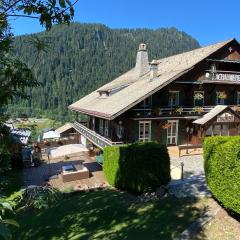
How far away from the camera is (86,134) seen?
111 ft

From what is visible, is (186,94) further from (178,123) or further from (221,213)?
(221,213)

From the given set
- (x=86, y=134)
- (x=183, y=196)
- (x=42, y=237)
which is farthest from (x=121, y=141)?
(x=42, y=237)

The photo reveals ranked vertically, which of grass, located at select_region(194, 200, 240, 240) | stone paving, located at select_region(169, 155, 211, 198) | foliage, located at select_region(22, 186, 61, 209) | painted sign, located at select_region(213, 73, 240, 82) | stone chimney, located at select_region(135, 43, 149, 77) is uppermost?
stone chimney, located at select_region(135, 43, 149, 77)

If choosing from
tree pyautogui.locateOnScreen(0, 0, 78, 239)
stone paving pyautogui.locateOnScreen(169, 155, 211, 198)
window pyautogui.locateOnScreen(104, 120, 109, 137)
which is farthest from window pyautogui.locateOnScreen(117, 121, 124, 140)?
tree pyautogui.locateOnScreen(0, 0, 78, 239)

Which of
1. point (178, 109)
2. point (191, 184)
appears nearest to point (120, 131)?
point (178, 109)

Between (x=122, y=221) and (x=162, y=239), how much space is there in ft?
8.42

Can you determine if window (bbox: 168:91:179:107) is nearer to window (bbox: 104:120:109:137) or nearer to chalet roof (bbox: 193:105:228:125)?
chalet roof (bbox: 193:105:228:125)

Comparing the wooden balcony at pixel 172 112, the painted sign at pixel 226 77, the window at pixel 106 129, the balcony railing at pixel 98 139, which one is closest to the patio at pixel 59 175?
the balcony railing at pixel 98 139

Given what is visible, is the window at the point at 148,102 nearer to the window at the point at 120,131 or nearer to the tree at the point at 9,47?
the window at the point at 120,131

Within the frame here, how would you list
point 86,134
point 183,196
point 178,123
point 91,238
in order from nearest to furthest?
point 91,238 → point 183,196 → point 178,123 → point 86,134

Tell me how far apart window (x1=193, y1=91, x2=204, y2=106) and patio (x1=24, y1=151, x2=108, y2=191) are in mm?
11151

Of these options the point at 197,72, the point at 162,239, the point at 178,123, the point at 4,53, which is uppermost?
the point at 197,72

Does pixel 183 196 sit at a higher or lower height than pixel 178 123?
lower

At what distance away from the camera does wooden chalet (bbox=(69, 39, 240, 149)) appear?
89.1ft
